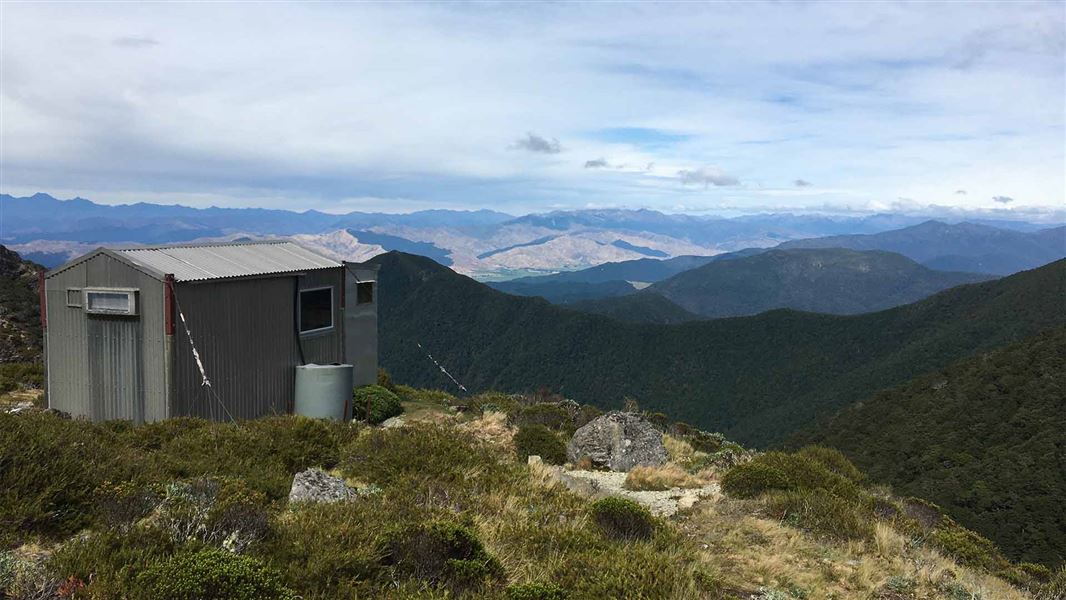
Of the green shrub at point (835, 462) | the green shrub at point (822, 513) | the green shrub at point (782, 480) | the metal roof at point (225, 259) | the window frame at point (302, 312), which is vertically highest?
the metal roof at point (225, 259)

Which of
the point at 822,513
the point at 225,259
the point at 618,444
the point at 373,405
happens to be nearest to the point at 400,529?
the point at 822,513

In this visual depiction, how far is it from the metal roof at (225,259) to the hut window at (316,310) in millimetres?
707

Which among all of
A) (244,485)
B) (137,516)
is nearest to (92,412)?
(244,485)

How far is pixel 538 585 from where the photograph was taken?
5.37 m

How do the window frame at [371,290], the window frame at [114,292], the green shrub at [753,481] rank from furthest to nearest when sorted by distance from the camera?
the window frame at [371,290] < the window frame at [114,292] < the green shrub at [753,481]

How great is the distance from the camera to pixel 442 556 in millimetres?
5844

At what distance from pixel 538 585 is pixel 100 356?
12.6 metres

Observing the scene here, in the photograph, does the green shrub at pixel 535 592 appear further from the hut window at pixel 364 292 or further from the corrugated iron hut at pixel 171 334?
the hut window at pixel 364 292

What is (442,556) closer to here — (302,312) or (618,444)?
(618,444)

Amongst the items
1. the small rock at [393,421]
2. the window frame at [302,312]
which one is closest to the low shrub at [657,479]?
the small rock at [393,421]

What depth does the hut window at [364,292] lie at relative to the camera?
19.0 metres

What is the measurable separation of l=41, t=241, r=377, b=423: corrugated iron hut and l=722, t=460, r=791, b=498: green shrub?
1048 centimetres

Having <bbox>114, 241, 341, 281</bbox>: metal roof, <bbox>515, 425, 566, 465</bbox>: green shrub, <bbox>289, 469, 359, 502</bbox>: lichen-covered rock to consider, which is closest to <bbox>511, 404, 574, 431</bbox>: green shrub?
<bbox>515, 425, 566, 465</bbox>: green shrub

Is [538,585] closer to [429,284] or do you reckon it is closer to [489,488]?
[489,488]
